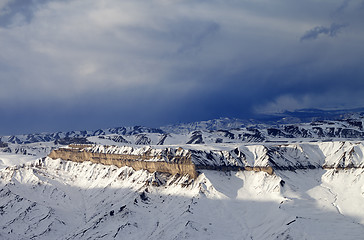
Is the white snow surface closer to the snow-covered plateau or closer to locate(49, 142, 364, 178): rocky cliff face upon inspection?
locate(49, 142, 364, 178): rocky cliff face

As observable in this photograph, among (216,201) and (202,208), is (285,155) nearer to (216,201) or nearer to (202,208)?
(216,201)

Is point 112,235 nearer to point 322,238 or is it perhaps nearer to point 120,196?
point 120,196

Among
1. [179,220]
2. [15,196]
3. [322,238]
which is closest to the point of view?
[322,238]

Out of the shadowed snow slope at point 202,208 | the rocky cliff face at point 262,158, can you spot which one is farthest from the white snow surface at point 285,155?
the shadowed snow slope at point 202,208

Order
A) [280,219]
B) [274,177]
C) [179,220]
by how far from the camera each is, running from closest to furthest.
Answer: [280,219] → [179,220] → [274,177]

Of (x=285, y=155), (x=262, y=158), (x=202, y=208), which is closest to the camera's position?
(x=202, y=208)

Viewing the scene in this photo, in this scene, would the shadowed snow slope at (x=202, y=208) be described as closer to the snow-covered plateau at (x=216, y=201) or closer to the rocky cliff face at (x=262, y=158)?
the snow-covered plateau at (x=216, y=201)

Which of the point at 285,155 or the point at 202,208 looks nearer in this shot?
the point at 202,208

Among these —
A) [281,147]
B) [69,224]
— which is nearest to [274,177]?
[281,147]

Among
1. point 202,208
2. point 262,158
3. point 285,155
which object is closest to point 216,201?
point 202,208
